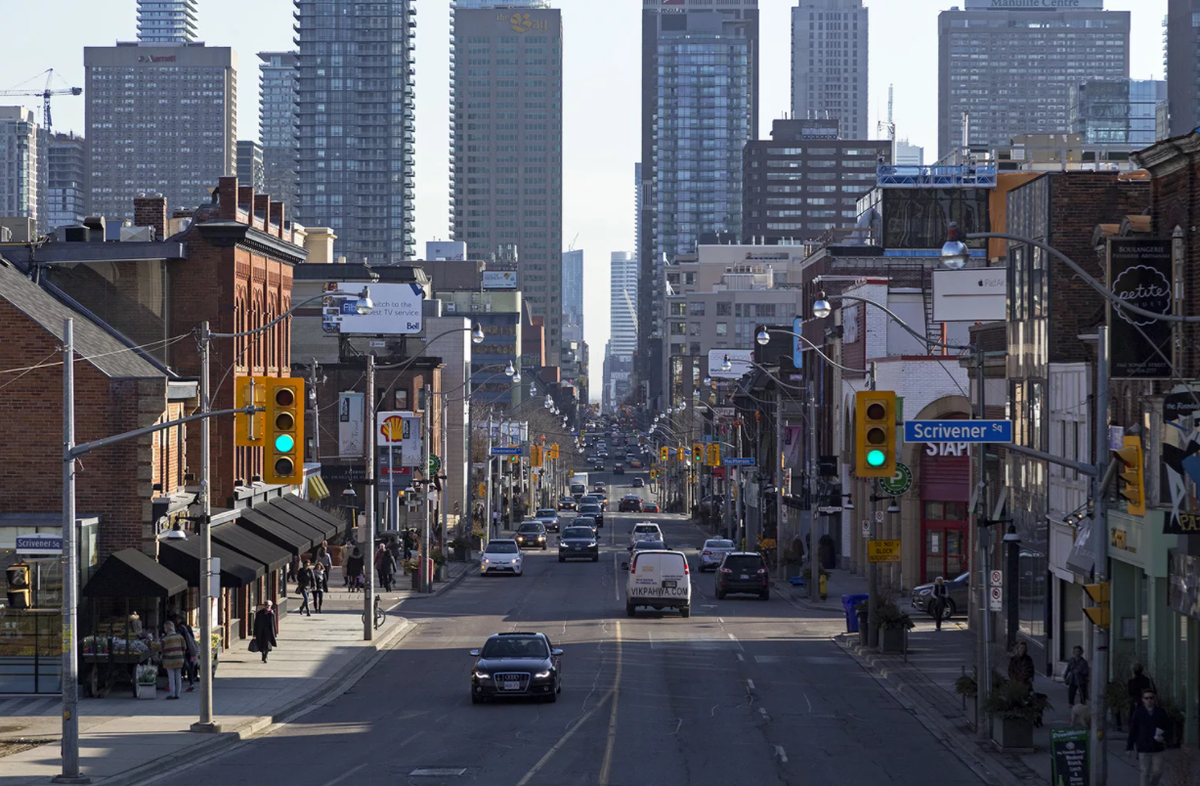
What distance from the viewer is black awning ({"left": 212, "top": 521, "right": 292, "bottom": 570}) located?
135 ft

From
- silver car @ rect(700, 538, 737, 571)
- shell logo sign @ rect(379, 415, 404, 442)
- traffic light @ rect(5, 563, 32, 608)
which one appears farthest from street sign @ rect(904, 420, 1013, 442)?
silver car @ rect(700, 538, 737, 571)

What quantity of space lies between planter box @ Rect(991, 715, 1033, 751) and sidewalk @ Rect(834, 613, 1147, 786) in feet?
0.60

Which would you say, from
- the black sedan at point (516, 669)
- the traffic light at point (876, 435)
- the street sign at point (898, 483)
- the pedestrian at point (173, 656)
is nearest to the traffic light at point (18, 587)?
the pedestrian at point (173, 656)

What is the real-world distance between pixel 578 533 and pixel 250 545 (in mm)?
40394

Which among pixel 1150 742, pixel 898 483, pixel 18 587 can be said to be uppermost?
pixel 18 587

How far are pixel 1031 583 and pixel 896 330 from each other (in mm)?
33214

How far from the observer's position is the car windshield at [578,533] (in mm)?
81250

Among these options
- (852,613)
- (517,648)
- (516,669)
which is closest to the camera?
(516,669)

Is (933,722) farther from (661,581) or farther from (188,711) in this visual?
(661,581)

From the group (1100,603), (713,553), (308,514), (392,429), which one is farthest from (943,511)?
(1100,603)

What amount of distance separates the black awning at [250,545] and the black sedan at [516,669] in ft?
31.0

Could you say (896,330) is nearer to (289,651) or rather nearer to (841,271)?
(841,271)

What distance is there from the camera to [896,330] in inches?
2990

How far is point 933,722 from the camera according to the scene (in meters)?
31.6
